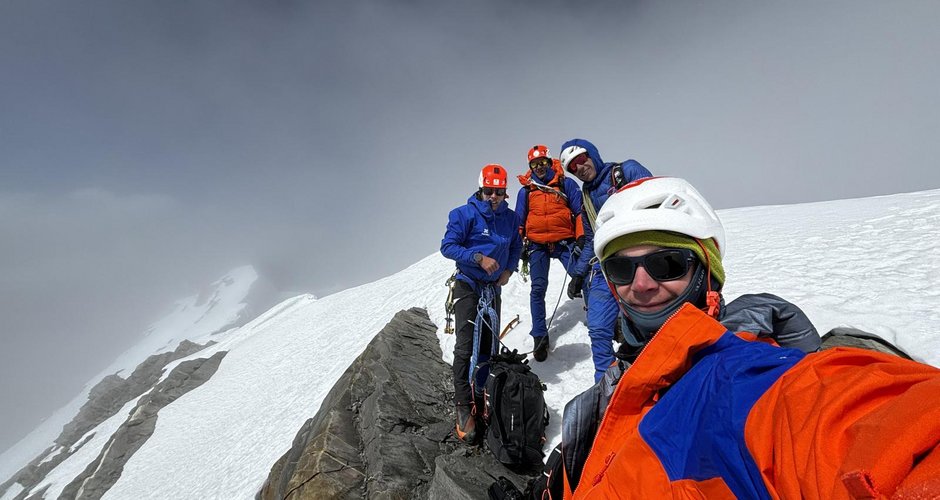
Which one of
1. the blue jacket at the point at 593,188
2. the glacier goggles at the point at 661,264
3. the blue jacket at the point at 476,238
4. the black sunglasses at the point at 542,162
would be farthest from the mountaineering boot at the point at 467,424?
the black sunglasses at the point at 542,162

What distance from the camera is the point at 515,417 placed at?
164 inches

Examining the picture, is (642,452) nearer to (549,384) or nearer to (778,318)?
(778,318)

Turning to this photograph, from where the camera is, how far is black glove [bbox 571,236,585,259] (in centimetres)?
608

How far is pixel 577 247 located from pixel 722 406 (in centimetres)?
509

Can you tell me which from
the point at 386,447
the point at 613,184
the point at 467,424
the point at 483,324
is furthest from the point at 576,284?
the point at 386,447

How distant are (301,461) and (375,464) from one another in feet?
3.76

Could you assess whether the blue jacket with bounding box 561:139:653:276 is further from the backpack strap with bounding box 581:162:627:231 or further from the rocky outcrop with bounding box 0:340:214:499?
the rocky outcrop with bounding box 0:340:214:499

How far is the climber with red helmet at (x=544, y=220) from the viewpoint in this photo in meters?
6.36

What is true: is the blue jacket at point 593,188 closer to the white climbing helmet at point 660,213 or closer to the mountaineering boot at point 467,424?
the mountaineering boot at point 467,424

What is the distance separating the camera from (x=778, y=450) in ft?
3.33

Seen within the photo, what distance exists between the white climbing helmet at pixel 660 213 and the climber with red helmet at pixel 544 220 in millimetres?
3966

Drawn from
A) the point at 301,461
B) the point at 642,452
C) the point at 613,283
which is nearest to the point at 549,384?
the point at 301,461

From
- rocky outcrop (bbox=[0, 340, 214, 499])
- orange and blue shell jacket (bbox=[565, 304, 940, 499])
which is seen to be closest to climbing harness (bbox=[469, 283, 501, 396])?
orange and blue shell jacket (bbox=[565, 304, 940, 499])

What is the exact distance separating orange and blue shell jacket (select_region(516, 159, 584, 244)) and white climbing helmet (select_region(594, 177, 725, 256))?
3946 millimetres
